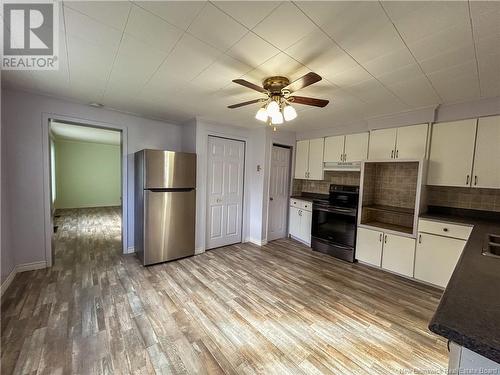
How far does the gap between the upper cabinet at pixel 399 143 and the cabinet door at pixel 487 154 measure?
52 centimetres

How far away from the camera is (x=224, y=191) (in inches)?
161

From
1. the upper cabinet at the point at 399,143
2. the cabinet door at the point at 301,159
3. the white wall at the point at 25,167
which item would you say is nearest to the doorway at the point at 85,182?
the white wall at the point at 25,167

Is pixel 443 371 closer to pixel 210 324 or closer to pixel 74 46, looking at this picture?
pixel 210 324

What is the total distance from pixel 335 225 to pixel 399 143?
161 cm

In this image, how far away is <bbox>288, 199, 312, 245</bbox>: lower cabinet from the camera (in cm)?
420

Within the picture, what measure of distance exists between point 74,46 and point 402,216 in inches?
177

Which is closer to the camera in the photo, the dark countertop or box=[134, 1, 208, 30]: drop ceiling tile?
the dark countertop


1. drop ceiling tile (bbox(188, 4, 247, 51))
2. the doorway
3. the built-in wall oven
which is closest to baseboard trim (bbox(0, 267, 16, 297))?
the doorway

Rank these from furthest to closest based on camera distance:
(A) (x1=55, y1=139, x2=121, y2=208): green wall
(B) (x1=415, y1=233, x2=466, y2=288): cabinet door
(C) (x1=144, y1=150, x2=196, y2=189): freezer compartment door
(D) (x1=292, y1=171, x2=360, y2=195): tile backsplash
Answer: (A) (x1=55, y1=139, x2=121, y2=208): green wall
(D) (x1=292, y1=171, x2=360, y2=195): tile backsplash
(C) (x1=144, y1=150, x2=196, y2=189): freezer compartment door
(B) (x1=415, y1=233, x2=466, y2=288): cabinet door

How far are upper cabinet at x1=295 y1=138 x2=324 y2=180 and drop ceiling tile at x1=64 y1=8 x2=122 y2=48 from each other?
356 centimetres

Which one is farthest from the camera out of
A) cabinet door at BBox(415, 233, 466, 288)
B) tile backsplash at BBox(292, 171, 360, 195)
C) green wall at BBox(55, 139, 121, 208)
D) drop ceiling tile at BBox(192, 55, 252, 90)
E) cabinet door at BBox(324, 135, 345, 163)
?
green wall at BBox(55, 139, 121, 208)

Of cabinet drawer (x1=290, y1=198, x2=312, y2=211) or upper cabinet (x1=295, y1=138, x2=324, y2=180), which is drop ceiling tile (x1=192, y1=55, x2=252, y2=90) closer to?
upper cabinet (x1=295, y1=138, x2=324, y2=180)

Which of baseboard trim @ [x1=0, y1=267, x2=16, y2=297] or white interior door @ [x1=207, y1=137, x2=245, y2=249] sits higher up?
white interior door @ [x1=207, y1=137, x2=245, y2=249]

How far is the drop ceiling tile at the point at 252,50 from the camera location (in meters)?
1.51
